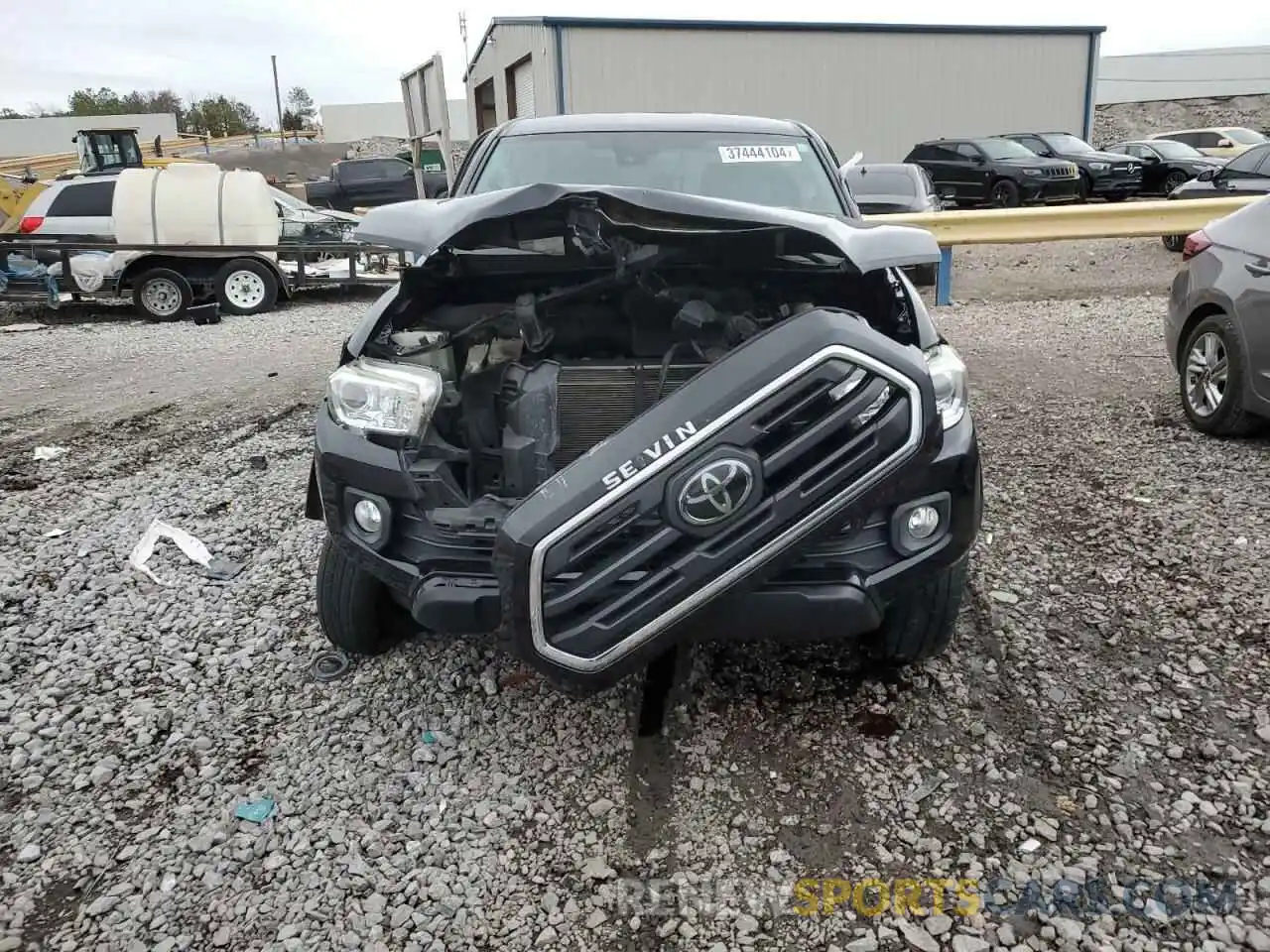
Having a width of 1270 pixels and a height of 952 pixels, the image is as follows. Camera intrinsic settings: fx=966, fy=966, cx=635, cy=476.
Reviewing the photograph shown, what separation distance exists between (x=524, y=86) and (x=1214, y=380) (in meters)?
21.2

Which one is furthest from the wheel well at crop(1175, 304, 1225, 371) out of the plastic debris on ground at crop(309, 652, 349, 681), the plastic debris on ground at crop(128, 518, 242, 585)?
the plastic debris on ground at crop(128, 518, 242, 585)

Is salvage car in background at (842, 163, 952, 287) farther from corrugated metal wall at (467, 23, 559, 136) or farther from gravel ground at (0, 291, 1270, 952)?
corrugated metal wall at (467, 23, 559, 136)

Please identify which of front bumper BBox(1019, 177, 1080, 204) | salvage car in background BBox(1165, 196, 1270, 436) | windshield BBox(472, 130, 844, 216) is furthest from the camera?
front bumper BBox(1019, 177, 1080, 204)

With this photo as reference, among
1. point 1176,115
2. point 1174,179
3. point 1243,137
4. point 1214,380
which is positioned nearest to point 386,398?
point 1214,380

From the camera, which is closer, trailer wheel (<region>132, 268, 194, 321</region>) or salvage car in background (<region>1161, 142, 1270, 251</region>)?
salvage car in background (<region>1161, 142, 1270, 251</region>)

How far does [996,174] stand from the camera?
1709 cm

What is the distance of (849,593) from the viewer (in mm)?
2506

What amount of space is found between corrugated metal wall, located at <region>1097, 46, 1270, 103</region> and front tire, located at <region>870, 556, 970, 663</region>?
163ft

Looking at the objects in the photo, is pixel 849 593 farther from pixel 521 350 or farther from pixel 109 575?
pixel 109 575

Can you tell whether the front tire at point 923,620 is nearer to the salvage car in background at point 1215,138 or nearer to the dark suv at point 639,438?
the dark suv at point 639,438

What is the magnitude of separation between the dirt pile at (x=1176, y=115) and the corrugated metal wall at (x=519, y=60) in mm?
25151

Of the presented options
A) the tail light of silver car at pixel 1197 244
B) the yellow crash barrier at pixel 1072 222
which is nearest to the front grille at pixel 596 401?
the tail light of silver car at pixel 1197 244

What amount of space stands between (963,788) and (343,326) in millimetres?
9682

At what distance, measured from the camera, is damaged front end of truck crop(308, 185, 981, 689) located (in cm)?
229
